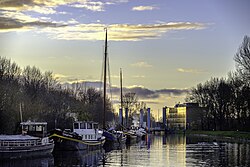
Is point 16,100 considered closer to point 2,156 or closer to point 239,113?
point 2,156

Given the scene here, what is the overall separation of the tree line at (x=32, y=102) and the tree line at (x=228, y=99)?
110 ft

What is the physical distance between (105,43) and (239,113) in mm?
54825

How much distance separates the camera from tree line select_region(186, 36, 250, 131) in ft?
341

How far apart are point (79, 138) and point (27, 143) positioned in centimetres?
1736

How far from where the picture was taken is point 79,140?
235ft

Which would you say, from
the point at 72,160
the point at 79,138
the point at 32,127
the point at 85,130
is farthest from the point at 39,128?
the point at 85,130

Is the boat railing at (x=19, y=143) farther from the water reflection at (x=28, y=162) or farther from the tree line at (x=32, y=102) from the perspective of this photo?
the tree line at (x=32, y=102)

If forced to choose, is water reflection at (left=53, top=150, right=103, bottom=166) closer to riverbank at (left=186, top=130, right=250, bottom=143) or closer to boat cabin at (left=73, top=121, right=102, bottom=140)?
boat cabin at (left=73, top=121, right=102, bottom=140)

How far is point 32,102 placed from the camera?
91562 millimetres

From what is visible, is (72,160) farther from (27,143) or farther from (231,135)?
(231,135)

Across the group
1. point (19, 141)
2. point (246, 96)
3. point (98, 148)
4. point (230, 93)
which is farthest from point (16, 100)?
point (230, 93)

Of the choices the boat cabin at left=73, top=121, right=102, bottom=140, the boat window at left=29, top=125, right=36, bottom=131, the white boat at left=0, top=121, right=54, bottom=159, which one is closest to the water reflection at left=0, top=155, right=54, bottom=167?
the white boat at left=0, top=121, right=54, bottom=159

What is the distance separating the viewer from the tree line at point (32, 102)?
257ft

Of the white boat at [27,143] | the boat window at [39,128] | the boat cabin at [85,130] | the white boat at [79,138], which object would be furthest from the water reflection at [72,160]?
the boat cabin at [85,130]
